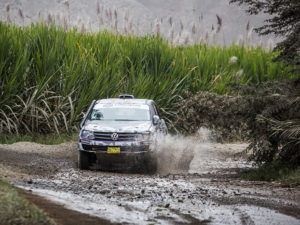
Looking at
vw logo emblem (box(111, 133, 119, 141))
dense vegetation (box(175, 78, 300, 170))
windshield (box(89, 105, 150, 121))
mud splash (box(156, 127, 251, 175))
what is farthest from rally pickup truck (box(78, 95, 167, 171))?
dense vegetation (box(175, 78, 300, 170))

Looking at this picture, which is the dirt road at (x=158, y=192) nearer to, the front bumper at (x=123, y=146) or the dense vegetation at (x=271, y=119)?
the front bumper at (x=123, y=146)

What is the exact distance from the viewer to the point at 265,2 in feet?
39.2

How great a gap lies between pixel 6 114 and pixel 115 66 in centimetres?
425

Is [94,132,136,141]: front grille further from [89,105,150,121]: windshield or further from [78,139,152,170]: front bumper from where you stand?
[89,105,150,121]: windshield

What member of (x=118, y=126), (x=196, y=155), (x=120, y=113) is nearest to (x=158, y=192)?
(x=118, y=126)

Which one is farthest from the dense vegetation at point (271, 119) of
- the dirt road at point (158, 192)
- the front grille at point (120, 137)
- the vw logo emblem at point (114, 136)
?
the vw logo emblem at point (114, 136)

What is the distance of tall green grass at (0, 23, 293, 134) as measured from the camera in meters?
16.9

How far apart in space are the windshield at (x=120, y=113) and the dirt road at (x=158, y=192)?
1.02 m

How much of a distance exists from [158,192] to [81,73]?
9901 millimetres

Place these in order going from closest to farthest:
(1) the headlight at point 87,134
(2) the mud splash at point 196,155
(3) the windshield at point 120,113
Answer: (1) the headlight at point 87,134 → (3) the windshield at point 120,113 → (2) the mud splash at point 196,155

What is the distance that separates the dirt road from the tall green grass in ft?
9.80

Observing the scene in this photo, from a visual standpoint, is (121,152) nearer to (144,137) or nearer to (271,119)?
(144,137)

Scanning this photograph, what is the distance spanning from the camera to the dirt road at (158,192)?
685 centimetres

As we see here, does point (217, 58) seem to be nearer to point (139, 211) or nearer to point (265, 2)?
point (265, 2)
